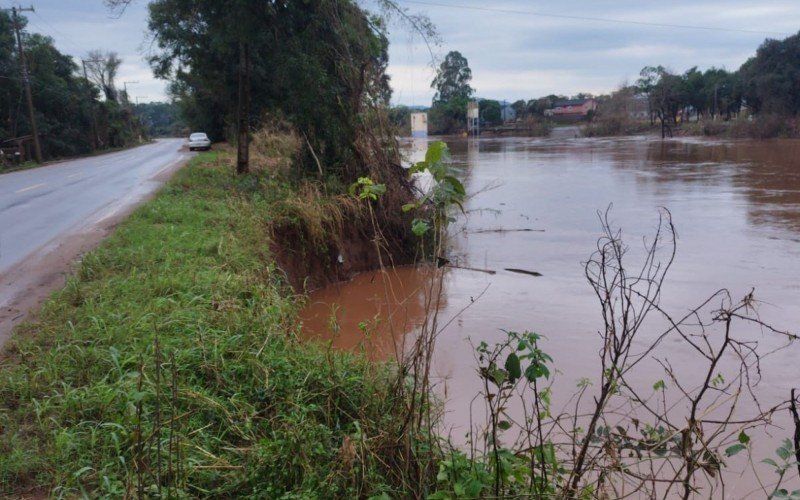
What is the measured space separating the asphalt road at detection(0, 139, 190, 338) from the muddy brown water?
3.16 m

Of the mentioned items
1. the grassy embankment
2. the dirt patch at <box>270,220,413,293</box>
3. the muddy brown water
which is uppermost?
the grassy embankment

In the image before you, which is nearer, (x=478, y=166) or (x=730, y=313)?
(x=730, y=313)

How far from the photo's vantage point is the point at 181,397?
12.6ft

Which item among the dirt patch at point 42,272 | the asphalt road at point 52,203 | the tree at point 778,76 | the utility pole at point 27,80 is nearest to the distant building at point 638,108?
the tree at point 778,76

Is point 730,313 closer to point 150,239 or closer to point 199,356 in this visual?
point 199,356

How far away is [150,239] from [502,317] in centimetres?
473

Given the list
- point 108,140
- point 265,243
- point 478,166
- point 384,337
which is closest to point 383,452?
point 384,337

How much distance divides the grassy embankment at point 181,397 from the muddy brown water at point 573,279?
1.95 ft

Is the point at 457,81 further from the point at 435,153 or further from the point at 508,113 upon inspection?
the point at 435,153

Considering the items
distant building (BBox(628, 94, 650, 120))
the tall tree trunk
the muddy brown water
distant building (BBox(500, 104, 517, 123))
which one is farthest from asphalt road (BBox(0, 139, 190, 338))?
distant building (BBox(500, 104, 517, 123))

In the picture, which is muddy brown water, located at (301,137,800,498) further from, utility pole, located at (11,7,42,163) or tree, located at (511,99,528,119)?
tree, located at (511,99,528,119)

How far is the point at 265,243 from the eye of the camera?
8.77 metres

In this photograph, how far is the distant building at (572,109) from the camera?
307ft

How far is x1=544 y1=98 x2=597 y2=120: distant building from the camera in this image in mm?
93500
